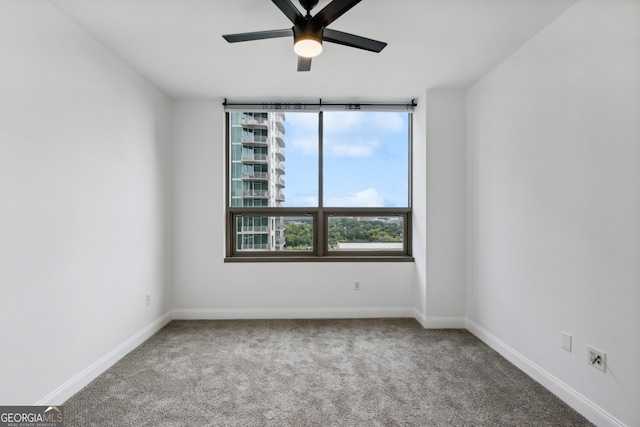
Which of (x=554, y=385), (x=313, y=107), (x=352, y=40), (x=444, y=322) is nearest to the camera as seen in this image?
(x=352, y=40)

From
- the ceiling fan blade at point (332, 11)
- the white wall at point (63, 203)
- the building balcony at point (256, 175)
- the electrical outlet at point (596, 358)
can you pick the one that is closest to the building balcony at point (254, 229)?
the building balcony at point (256, 175)

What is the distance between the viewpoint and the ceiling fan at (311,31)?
5.65 feet

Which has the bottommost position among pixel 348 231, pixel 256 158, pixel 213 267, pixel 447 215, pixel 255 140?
pixel 213 267

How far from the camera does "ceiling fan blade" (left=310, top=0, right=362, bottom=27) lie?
1.66 metres

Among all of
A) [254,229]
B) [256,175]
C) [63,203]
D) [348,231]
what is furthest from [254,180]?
[63,203]

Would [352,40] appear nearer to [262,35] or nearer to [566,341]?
[262,35]

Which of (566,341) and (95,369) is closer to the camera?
(566,341)

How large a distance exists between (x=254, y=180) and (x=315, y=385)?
236 cm

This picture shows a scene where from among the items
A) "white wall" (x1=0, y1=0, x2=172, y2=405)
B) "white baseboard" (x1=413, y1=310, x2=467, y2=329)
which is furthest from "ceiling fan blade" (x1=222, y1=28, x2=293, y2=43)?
"white baseboard" (x1=413, y1=310, x2=467, y2=329)

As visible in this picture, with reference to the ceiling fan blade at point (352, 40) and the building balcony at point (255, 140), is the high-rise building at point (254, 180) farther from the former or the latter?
the ceiling fan blade at point (352, 40)

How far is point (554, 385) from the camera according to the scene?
2158 mm

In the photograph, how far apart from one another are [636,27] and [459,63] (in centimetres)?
124

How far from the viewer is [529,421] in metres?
1.88

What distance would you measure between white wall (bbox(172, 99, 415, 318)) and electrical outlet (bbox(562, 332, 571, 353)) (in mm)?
1817
